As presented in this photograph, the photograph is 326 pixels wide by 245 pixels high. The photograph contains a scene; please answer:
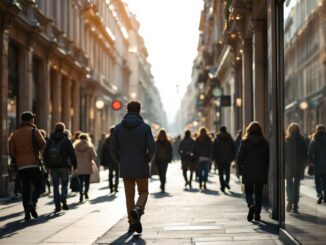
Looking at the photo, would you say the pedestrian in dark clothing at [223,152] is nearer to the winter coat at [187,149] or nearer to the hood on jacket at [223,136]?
the hood on jacket at [223,136]

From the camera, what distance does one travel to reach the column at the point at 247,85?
19516mm

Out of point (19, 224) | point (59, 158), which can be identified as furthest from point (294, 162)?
point (59, 158)

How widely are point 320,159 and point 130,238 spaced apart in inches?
155

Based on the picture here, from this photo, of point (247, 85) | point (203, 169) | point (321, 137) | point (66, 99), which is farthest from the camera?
Result: point (66, 99)

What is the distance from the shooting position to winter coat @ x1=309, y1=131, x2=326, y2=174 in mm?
6332

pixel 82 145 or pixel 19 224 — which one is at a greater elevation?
pixel 82 145

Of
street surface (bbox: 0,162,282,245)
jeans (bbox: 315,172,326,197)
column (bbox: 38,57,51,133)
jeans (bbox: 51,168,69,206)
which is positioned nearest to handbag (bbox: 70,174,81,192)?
street surface (bbox: 0,162,282,245)

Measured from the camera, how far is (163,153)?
20172 millimetres

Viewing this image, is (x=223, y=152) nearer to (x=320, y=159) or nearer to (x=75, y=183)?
(x=75, y=183)

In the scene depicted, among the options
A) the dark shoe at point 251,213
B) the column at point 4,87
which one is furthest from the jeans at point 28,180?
the column at point 4,87

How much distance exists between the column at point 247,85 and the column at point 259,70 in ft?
7.36

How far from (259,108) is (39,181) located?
21.3 ft

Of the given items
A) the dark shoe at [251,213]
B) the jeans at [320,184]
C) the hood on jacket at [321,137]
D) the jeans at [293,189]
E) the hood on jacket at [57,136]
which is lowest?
→ the dark shoe at [251,213]

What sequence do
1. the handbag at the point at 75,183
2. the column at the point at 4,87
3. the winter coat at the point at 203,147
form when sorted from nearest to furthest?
the handbag at the point at 75,183 → the column at the point at 4,87 → the winter coat at the point at 203,147
